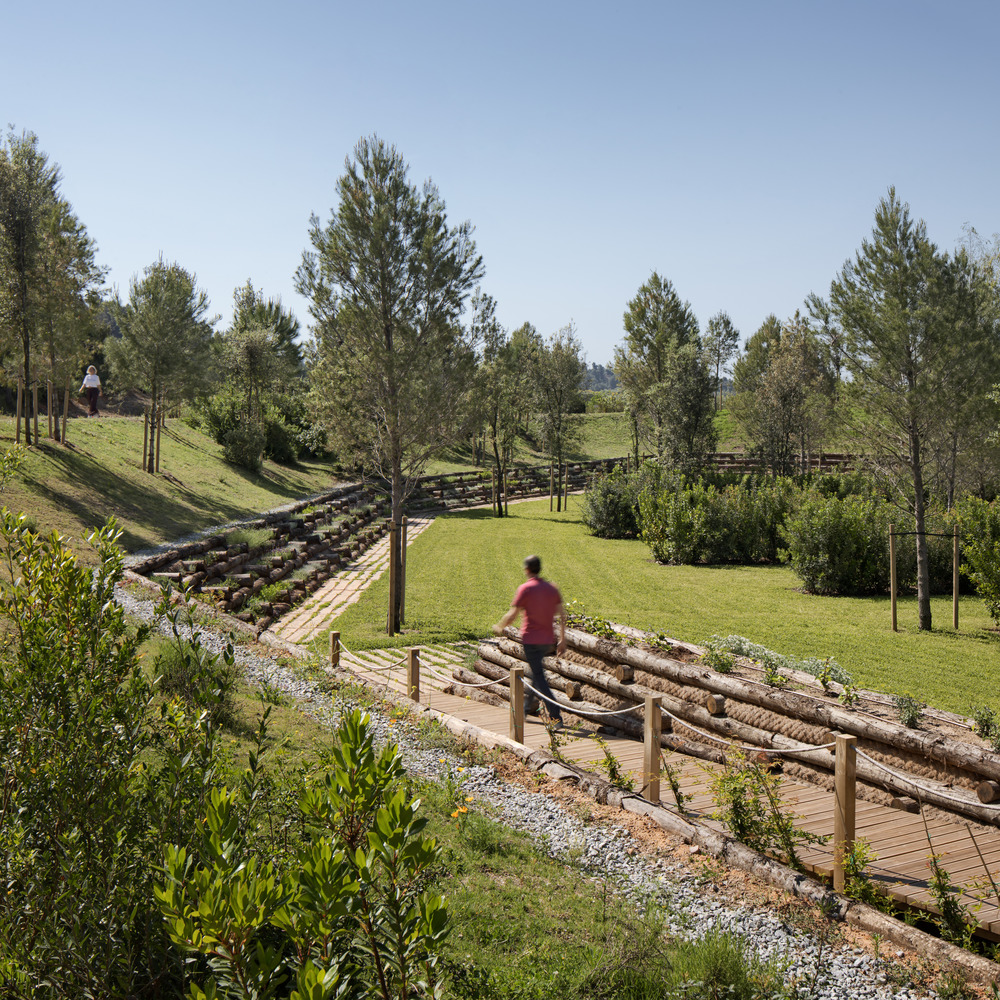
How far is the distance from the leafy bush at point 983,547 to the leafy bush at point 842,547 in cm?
173

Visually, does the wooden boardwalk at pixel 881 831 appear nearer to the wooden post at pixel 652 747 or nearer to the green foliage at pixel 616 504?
the wooden post at pixel 652 747

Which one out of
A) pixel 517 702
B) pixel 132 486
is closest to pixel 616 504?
pixel 132 486

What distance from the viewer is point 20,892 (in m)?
2.79

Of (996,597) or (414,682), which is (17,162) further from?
Result: (996,597)

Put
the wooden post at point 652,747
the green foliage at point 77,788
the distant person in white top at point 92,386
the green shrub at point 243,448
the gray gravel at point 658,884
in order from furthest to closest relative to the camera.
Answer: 1. the green shrub at point 243,448
2. the distant person in white top at point 92,386
3. the wooden post at point 652,747
4. the gray gravel at point 658,884
5. the green foliage at point 77,788

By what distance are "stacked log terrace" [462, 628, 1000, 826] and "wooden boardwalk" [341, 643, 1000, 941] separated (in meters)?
0.19

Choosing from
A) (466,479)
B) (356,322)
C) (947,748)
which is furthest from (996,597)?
(466,479)

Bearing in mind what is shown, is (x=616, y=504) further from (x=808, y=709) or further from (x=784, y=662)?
(x=808, y=709)

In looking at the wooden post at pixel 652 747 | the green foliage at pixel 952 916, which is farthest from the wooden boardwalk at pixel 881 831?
the wooden post at pixel 652 747

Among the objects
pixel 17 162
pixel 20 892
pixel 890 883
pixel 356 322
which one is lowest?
pixel 890 883

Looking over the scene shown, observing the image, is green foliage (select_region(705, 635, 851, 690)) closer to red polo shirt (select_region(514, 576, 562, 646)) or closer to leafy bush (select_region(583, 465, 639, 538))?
red polo shirt (select_region(514, 576, 562, 646))

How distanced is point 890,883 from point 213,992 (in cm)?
454

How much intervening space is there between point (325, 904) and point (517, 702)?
5.58 meters

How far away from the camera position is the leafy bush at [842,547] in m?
17.6
